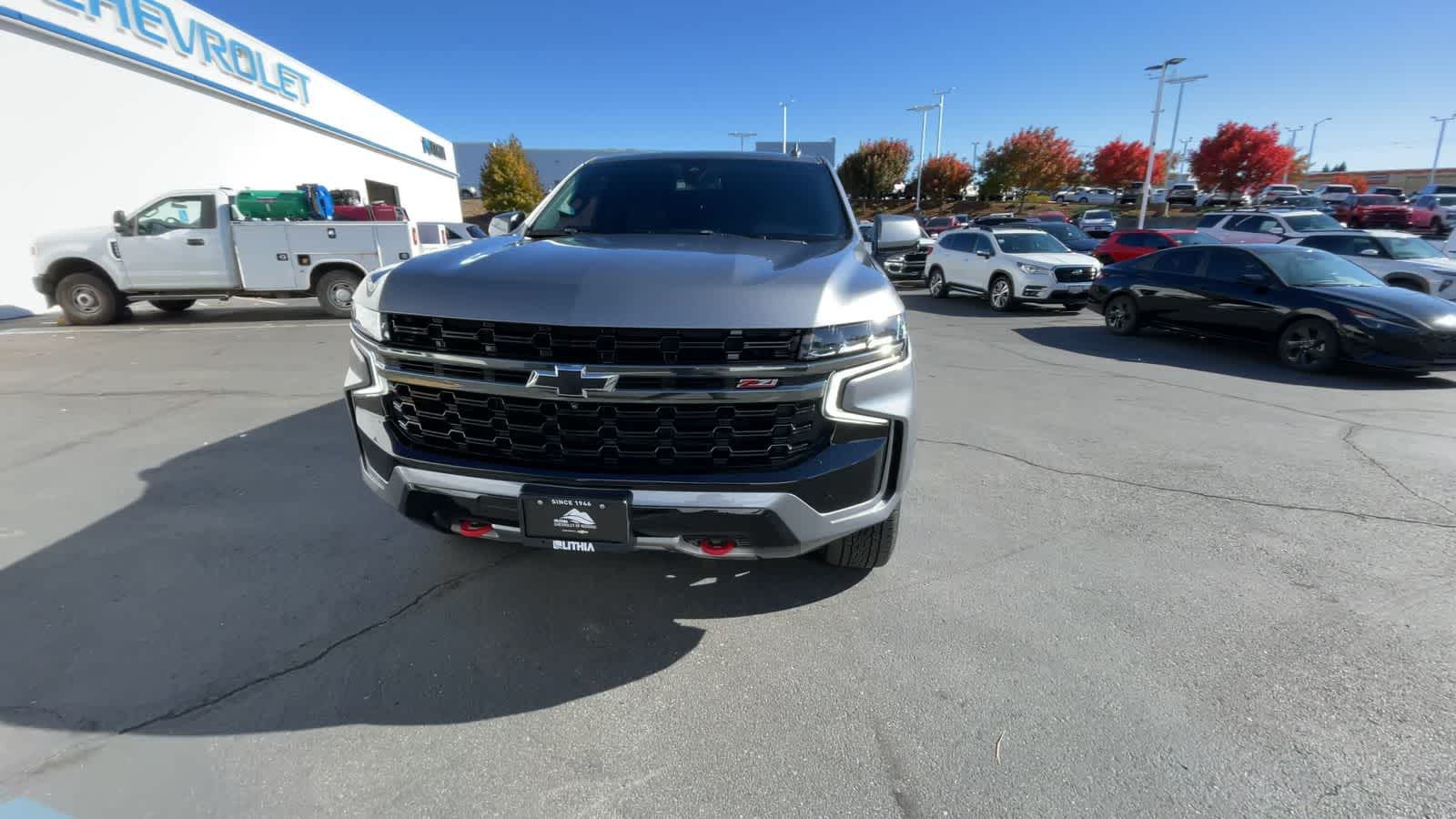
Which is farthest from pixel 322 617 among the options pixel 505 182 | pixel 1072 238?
pixel 505 182

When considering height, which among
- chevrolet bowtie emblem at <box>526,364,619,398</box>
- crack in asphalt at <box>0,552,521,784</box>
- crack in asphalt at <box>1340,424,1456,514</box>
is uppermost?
chevrolet bowtie emblem at <box>526,364,619,398</box>

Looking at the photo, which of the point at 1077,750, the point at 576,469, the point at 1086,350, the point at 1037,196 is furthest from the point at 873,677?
the point at 1037,196

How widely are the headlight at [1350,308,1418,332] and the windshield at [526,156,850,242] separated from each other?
7.20 m

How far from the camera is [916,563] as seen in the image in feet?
10.8

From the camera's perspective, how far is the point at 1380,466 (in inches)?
183

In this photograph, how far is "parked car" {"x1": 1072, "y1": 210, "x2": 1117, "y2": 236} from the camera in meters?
32.1

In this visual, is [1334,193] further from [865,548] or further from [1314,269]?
[865,548]

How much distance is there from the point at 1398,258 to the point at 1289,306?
583 centimetres

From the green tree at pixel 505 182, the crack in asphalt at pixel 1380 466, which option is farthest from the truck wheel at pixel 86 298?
the green tree at pixel 505 182

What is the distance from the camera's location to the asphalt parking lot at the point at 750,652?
2.01m

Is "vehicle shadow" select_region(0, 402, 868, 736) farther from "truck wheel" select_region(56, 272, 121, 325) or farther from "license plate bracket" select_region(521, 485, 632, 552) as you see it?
"truck wheel" select_region(56, 272, 121, 325)

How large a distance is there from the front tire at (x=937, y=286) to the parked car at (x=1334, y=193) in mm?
36430

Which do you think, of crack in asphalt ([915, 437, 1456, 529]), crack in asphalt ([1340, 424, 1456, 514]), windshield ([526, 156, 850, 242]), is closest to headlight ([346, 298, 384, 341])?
windshield ([526, 156, 850, 242])

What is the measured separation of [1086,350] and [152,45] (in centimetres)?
2110
